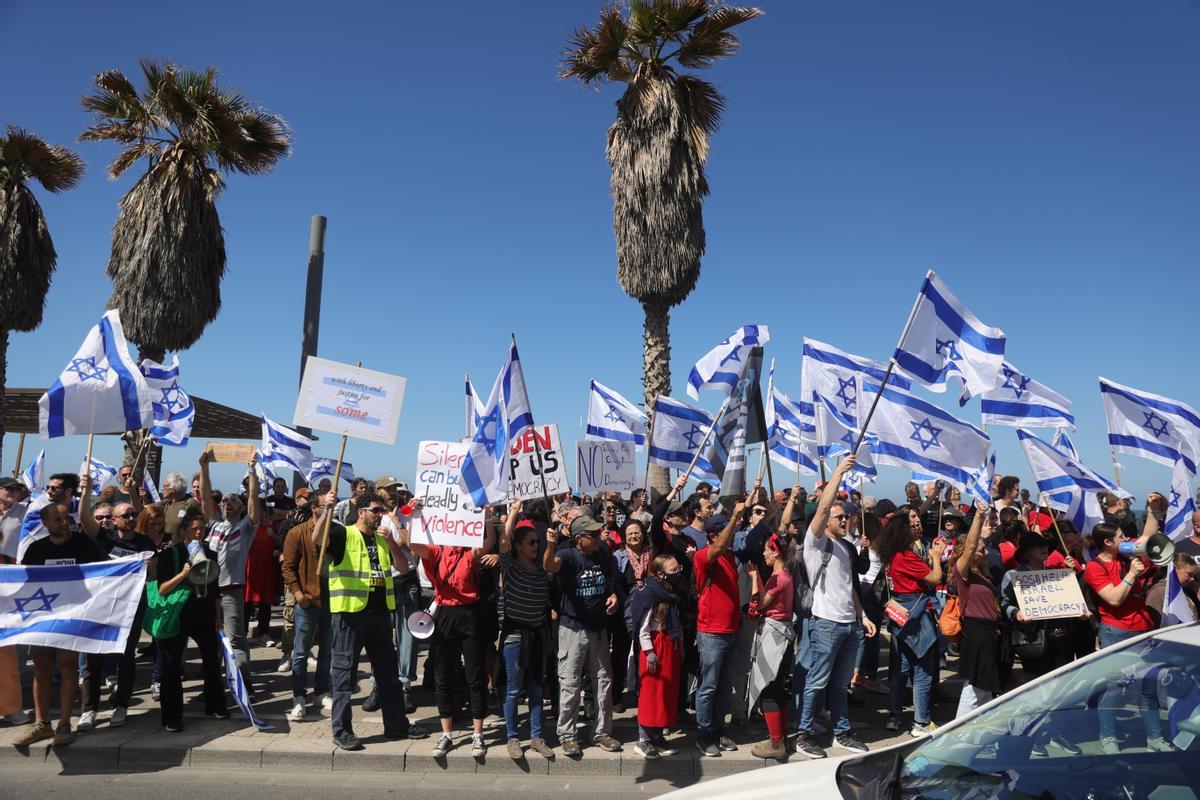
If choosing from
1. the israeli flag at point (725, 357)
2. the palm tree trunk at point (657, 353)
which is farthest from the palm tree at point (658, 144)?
the israeli flag at point (725, 357)

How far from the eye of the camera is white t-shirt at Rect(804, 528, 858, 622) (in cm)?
680

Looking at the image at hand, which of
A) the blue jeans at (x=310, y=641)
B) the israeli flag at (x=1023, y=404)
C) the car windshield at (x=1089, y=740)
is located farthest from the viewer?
the israeli flag at (x=1023, y=404)

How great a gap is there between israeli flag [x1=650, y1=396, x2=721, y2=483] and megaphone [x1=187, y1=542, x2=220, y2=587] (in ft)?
20.5

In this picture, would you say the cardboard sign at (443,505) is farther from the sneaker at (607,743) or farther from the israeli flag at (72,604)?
the israeli flag at (72,604)

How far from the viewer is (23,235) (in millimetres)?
16078

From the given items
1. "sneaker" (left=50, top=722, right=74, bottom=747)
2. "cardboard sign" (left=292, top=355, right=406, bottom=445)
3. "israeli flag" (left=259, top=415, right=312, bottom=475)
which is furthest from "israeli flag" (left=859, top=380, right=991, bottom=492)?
"israeli flag" (left=259, top=415, right=312, bottom=475)

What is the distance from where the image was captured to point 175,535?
303 inches

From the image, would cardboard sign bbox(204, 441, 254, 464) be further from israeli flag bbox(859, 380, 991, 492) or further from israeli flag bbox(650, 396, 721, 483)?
israeli flag bbox(859, 380, 991, 492)

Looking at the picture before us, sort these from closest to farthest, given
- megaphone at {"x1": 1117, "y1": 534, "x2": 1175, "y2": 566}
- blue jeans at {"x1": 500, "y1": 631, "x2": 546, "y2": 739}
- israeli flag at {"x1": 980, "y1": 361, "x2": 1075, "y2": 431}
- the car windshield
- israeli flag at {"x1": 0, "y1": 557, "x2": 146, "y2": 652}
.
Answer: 1. the car windshield
2. megaphone at {"x1": 1117, "y1": 534, "x2": 1175, "y2": 566}
3. israeli flag at {"x1": 0, "y1": 557, "x2": 146, "y2": 652}
4. blue jeans at {"x1": 500, "y1": 631, "x2": 546, "y2": 739}
5. israeli flag at {"x1": 980, "y1": 361, "x2": 1075, "y2": 431}

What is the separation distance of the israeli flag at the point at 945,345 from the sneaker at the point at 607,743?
4.27 m

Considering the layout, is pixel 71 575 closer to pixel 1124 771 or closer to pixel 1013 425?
pixel 1124 771

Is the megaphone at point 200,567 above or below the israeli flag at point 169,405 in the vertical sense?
below

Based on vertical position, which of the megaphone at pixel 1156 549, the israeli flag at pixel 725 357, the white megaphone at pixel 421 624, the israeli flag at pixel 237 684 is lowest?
the israeli flag at pixel 237 684

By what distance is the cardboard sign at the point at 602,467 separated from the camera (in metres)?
11.3
